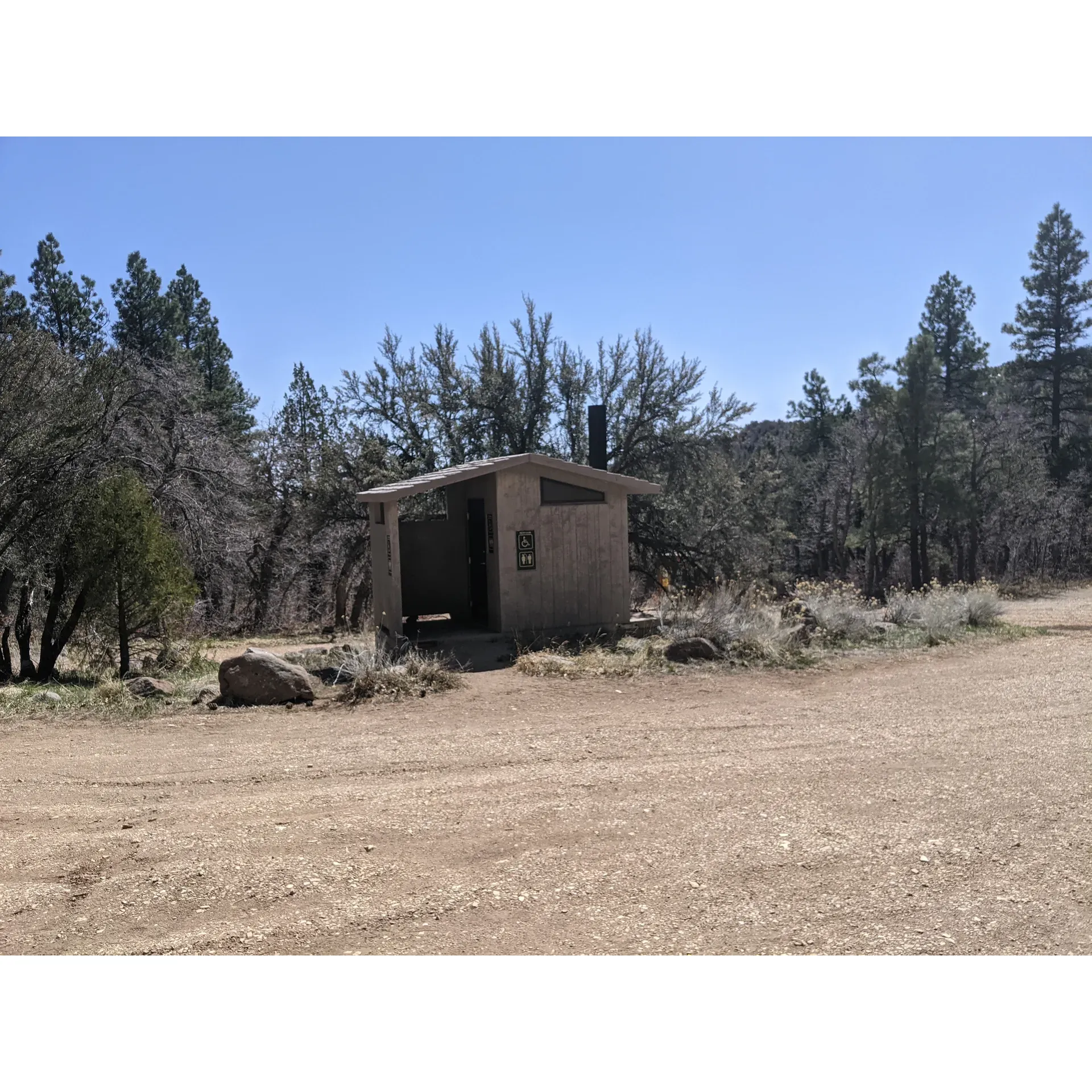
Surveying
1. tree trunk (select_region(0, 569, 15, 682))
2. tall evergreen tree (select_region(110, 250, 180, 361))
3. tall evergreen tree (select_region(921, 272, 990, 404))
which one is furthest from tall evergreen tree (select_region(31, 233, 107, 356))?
tall evergreen tree (select_region(921, 272, 990, 404))

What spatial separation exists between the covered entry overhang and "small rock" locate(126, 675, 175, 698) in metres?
3.02

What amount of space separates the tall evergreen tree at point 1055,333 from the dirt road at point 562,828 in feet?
87.1

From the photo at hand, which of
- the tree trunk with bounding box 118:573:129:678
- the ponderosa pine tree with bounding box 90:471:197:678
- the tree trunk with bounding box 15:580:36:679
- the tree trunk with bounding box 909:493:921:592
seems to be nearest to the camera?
the ponderosa pine tree with bounding box 90:471:197:678

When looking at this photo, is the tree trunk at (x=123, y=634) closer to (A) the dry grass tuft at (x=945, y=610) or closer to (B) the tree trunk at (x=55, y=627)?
(B) the tree trunk at (x=55, y=627)

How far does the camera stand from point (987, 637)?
12820 millimetres

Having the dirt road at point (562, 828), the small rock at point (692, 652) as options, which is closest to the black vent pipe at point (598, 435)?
the small rock at point (692, 652)

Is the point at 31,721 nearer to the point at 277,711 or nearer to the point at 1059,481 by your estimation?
the point at 277,711

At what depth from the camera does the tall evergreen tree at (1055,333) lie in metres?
30.6

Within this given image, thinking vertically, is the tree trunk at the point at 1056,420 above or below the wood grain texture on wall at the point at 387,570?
above

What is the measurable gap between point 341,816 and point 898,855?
307 cm

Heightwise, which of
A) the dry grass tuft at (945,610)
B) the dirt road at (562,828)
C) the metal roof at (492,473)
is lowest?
the dirt road at (562,828)

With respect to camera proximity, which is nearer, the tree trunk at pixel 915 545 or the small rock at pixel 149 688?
the small rock at pixel 149 688

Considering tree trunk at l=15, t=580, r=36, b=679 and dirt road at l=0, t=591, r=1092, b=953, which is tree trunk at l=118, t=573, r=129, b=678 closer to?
tree trunk at l=15, t=580, r=36, b=679

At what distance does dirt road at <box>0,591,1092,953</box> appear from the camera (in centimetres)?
400
